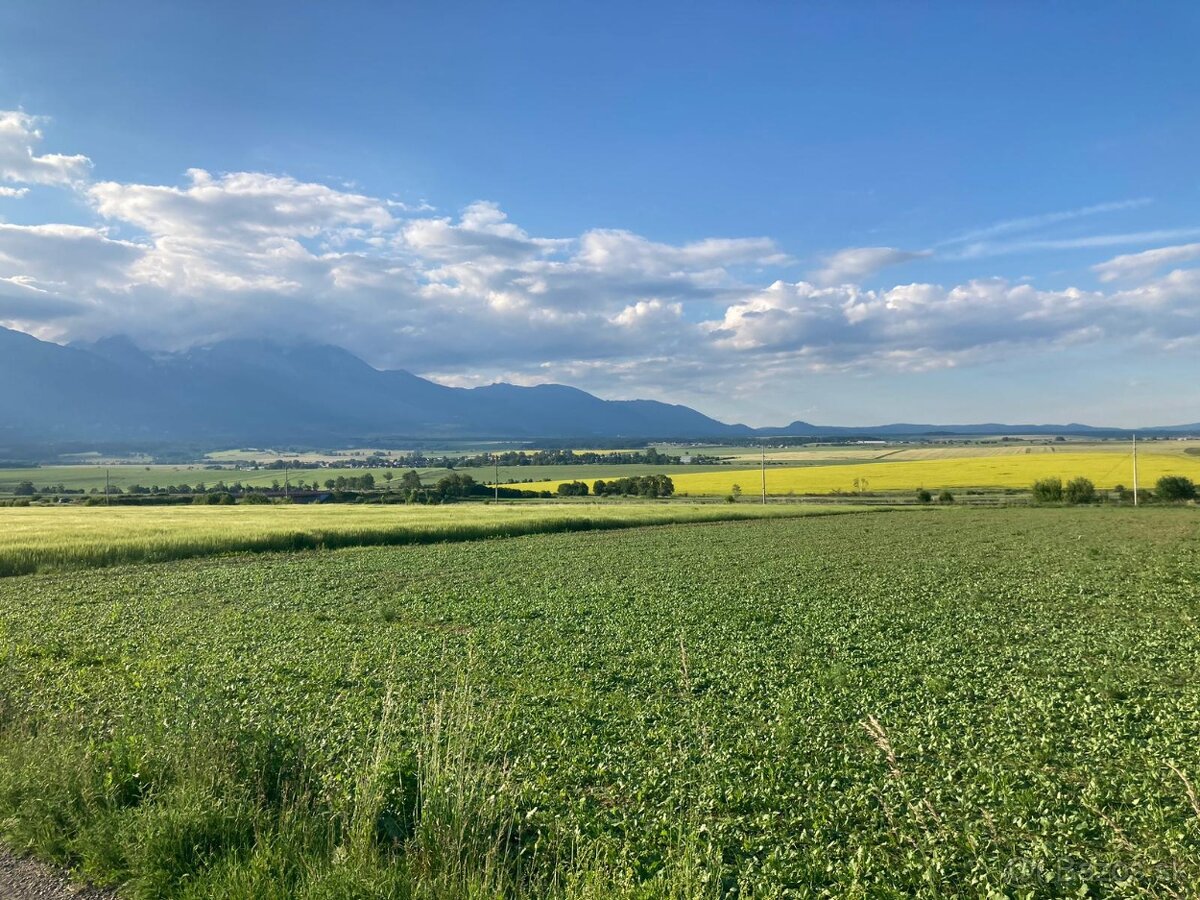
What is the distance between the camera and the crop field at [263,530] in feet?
109

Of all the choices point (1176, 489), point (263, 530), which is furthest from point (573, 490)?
point (1176, 489)

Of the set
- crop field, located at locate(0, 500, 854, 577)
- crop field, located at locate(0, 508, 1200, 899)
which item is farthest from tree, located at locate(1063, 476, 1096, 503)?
crop field, located at locate(0, 508, 1200, 899)

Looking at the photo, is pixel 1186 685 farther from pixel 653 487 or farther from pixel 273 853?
pixel 653 487

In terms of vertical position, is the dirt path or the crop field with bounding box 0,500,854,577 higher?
the dirt path

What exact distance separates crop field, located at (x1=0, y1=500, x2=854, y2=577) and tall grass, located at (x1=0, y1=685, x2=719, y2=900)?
30249mm

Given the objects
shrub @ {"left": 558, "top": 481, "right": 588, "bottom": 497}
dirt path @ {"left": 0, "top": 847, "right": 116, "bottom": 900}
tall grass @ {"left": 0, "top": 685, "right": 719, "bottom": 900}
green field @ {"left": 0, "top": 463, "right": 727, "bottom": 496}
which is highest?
tall grass @ {"left": 0, "top": 685, "right": 719, "bottom": 900}

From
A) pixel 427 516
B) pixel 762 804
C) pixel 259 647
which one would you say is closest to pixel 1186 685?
pixel 762 804

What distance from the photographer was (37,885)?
6.10m

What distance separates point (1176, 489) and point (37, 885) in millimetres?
93290

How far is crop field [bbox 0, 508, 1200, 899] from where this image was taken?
6189 millimetres

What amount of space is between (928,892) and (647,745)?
164 inches

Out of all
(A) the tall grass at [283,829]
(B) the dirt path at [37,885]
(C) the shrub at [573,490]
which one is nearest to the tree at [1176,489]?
(C) the shrub at [573,490]

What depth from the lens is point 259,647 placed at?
1603 centimetres

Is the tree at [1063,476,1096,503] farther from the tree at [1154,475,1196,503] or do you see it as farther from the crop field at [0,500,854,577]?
the crop field at [0,500,854,577]
